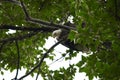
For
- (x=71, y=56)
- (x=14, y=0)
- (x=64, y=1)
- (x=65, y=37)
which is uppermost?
(x=14, y=0)

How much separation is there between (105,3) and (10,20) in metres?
2.99

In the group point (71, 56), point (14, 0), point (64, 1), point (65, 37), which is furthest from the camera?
point (71, 56)

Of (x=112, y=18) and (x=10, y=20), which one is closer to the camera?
(x=112, y=18)

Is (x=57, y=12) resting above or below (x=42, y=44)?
above

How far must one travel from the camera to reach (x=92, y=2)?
310cm

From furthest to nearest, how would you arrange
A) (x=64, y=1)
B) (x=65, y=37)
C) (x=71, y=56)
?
(x=71, y=56) < (x=64, y=1) < (x=65, y=37)

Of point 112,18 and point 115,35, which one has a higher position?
point 112,18

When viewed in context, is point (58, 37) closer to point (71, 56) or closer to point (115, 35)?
point (71, 56)

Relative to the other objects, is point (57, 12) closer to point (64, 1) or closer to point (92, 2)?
point (64, 1)

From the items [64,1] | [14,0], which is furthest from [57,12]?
[14,0]

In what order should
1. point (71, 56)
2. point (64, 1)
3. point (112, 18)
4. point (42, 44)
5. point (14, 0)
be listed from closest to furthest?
point (112, 18) → point (14, 0) → point (64, 1) → point (71, 56) → point (42, 44)

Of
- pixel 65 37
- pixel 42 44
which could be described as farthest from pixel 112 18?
pixel 42 44

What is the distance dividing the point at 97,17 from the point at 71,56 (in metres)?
3.08

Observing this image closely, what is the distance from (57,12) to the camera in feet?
19.2
